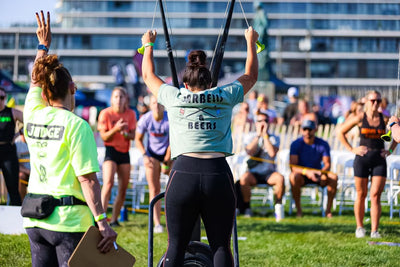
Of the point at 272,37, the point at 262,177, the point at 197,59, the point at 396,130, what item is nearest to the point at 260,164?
the point at 262,177

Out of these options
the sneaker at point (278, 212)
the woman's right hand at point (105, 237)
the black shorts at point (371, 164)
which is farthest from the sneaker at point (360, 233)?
the woman's right hand at point (105, 237)

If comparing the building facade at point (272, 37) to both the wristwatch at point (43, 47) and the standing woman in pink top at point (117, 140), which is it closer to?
the standing woman in pink top at point (117, 140)

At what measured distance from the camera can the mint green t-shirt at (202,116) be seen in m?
4.41

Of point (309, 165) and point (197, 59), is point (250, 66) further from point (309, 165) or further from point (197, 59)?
point (309, 165)

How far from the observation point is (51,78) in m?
3.73

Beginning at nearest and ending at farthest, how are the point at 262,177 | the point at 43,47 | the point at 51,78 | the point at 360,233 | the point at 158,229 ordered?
the point at 51,78 < the point at 43,47 < the point at 360,233 < the point at 158,229 < the point at 262,177

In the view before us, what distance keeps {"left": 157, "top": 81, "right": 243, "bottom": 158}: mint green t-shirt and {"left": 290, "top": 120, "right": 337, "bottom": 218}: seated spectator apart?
22.3ft

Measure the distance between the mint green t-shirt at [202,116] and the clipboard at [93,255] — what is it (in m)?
0.93

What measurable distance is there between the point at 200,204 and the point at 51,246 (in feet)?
3.63

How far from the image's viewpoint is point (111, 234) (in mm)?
3793

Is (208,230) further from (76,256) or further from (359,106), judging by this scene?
(359,106)

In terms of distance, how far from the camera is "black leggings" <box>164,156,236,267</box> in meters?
4.32

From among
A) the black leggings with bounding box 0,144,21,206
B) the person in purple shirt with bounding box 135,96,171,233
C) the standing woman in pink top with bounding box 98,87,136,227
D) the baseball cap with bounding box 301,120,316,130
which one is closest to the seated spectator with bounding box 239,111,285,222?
the baseball cap with bounding box 301,120,316,130

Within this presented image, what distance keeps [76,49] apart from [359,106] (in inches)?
3554
